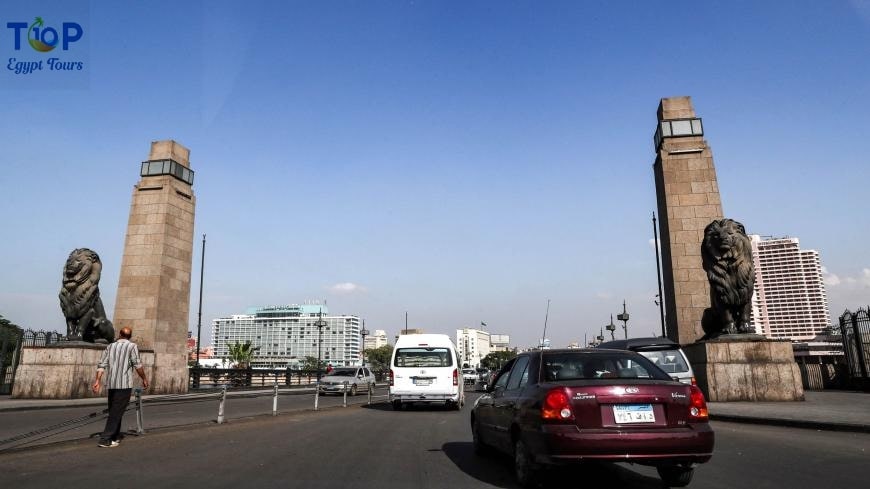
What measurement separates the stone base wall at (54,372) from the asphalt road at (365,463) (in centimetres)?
1298

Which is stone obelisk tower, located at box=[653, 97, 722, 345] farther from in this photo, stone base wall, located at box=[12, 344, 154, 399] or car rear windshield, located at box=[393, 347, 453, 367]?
stone base wall, located at box=[12, 344, 154, 399]

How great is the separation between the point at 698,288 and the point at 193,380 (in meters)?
27.3

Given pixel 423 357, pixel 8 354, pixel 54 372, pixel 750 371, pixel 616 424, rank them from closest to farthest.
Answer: pixel 616 424, pixel 750 371, pixel 423 357, pixel 54 372, pixel 8 354

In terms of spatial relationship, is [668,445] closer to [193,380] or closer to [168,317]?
[168,317]

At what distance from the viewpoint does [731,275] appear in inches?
699

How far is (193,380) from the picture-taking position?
33.1 metres

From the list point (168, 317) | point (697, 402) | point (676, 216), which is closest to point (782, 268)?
point (676, 216)

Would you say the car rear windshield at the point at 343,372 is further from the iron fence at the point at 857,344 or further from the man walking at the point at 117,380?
the iron fence at the point at 857,344

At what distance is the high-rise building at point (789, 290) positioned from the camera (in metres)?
125

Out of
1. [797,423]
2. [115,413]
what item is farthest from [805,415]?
[115,413]

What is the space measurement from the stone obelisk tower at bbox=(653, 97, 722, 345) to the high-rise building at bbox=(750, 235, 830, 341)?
11587 cm

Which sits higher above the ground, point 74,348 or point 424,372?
point 74,348

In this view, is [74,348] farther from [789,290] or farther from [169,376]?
[789,290]

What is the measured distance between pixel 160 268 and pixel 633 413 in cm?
2563
